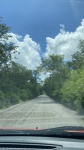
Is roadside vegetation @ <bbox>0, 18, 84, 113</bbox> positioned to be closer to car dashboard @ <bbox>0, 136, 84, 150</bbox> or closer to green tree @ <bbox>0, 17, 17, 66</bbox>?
green tree @ <bbox>0, 17, 17, 66</bbox>

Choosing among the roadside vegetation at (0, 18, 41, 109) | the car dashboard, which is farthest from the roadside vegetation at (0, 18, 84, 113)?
the car dashboard

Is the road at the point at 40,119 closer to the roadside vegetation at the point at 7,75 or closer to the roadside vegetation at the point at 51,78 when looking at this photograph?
the roadside vegetation at the point at 51,78

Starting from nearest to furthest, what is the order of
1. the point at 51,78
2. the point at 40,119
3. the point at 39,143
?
1. the point at 39,143
2. the point at 40,119
3. the point at 51,78

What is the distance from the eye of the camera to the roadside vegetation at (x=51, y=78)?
35000 millimetres

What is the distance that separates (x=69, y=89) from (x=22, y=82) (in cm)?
6990

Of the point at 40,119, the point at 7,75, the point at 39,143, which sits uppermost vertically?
the point at 7,75

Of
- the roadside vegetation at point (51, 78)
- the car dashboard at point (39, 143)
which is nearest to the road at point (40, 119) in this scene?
the roadside vegetation at point (51, 78)

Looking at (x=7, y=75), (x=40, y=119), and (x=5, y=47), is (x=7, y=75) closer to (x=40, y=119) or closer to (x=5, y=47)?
(x=5, y=47)

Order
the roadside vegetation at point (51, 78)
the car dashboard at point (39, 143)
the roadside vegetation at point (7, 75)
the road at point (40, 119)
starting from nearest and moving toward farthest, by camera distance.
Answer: the car dashboard at point (39, 143), the road at point (40, 119), the roadside vegetation at point (51, 78), the roadside vegetation at point (7, 75)

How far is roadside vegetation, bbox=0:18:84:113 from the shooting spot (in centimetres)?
3500

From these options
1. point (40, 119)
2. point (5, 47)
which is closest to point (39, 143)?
point (40, 119)

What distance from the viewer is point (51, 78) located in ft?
259

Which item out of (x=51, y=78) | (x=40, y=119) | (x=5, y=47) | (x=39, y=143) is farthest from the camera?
(x=51, y=78)

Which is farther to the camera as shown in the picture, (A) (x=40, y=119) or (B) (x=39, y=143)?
(A) (x=40, y=119)
